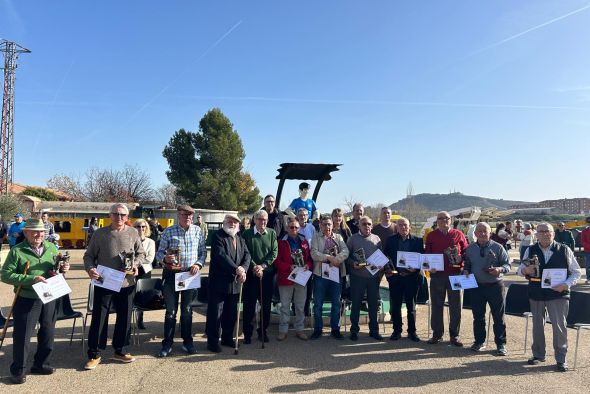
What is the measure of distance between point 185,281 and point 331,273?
6.96 feet

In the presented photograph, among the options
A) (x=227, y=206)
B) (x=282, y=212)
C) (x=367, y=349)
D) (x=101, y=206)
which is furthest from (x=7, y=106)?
(x=367, y=349)

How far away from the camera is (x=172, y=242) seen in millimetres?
5699

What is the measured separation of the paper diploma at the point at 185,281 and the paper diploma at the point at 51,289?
1269 mm

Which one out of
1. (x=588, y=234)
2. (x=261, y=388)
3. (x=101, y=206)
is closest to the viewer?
(x=261, y=388)

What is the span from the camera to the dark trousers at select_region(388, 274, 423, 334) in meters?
6.38

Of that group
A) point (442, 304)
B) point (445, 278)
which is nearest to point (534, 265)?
point (445, 278)

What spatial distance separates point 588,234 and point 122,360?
40.6ft

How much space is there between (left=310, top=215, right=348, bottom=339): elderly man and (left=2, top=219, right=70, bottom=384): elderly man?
133 inches

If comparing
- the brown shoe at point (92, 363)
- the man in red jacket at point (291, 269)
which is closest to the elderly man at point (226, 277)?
the man in red jacket at point (291, 269)

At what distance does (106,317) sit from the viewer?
5.29 m

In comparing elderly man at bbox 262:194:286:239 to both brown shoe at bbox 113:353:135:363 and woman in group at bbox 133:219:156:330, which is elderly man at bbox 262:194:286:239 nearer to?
woman in group at bbox 133:219:156:330

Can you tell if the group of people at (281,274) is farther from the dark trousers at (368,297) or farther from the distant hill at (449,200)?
the distant hill at (449,200)

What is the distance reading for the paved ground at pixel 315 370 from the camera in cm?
458

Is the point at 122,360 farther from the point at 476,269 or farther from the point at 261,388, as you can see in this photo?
the point at 476,269
